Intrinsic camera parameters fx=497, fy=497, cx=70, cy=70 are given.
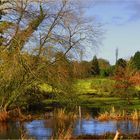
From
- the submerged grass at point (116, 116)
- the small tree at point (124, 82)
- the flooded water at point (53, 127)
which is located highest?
the small tree at point (124, 82)

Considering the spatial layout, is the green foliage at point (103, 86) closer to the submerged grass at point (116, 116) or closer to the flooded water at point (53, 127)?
the submerged grass at point (116, 116)

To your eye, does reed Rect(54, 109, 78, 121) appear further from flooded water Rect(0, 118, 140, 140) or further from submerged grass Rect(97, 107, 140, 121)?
submerged grass Rect(97, 107, 140, 121)

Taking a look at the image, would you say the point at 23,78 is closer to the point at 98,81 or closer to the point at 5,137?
the point at 5,137

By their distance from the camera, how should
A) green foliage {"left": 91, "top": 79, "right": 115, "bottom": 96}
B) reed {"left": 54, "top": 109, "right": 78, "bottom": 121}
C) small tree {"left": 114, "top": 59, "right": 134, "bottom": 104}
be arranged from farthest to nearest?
1. green foliage {"left": 91, "top": 79, "right": 115, "bottom": 96}
2. small tree {"left": 114, "top": 59, "right": 134, "bottom": 104}
3. reed {"left": 54, "top": 109, "right": 78, "bottom": 121}

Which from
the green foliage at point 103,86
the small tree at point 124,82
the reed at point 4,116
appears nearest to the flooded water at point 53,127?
the reed at point 4,116

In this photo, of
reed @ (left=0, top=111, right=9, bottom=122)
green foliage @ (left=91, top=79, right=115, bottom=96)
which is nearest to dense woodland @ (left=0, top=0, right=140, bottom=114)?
reed @ (left=0, top=111, right=9, bottom=122)

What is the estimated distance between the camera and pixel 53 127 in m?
35.5

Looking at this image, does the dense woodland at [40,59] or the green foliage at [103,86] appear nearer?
the dense woodland at [40,59]

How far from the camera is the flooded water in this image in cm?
3198

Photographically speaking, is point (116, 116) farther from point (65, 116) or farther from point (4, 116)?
point (4, 116)

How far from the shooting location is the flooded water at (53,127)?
32.0m

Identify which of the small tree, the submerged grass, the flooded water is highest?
the small tree

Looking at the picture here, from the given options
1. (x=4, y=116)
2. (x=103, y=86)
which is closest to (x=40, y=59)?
(x=4, y=116)

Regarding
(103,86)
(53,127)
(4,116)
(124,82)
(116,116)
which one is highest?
(103,86)
